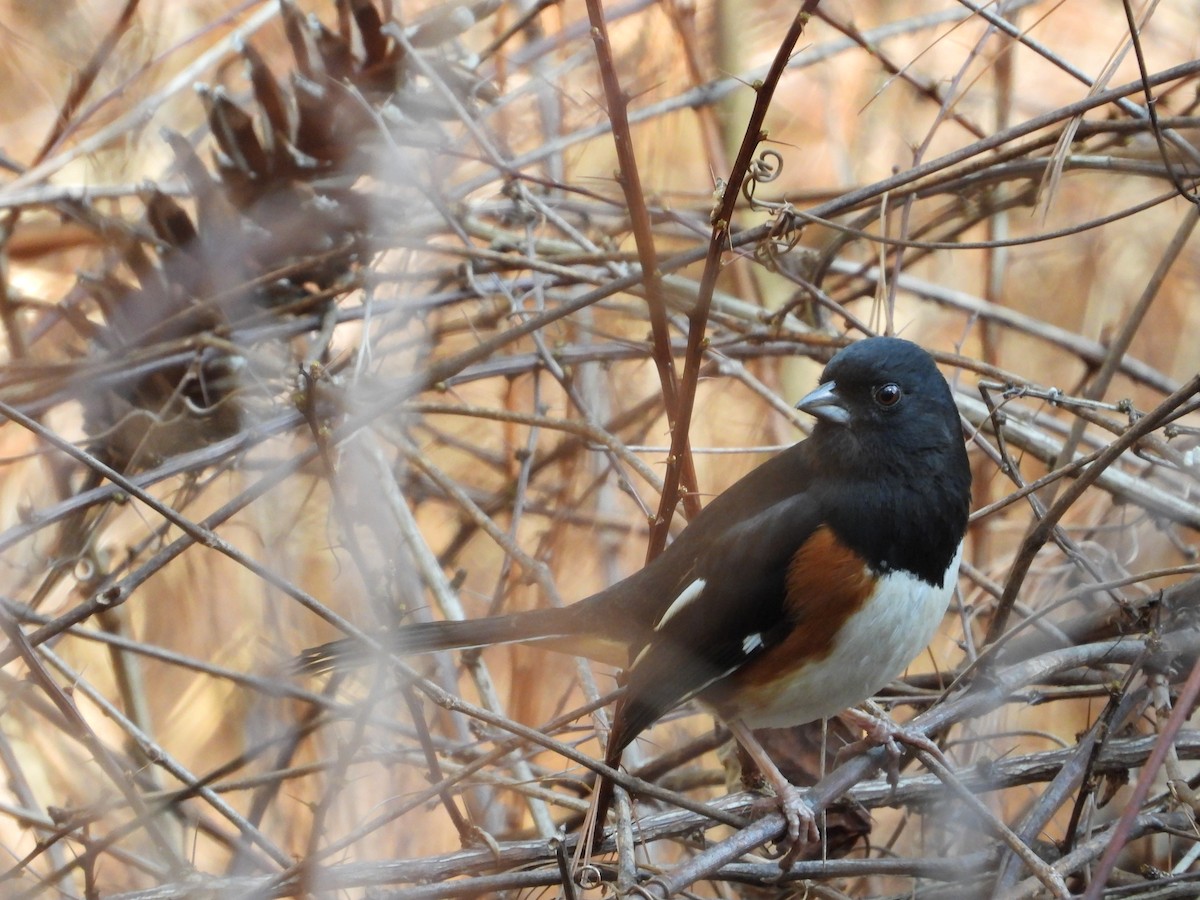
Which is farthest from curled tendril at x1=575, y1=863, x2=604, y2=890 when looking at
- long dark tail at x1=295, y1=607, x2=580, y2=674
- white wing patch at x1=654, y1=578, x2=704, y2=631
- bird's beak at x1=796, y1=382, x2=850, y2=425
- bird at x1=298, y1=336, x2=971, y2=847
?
bird's beak at x1=796, y1=382, x2=850, y2=425

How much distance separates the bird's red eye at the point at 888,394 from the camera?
2285 mm

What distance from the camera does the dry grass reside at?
2004 millimetres

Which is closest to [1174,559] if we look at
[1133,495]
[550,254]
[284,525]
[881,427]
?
[1133,495]

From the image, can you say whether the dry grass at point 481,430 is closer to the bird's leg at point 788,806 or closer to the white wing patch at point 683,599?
the bird's leg at point 788,806

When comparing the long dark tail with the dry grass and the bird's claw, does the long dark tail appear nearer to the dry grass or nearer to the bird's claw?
the dry grass

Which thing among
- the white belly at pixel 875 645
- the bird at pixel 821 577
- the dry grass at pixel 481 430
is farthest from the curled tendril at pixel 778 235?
the white belly at pixel 875 645

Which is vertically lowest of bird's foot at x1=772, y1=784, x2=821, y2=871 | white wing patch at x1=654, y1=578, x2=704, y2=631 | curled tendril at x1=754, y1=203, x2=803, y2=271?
bird's foot at x1=772, y1=784, x2=821, y2=871

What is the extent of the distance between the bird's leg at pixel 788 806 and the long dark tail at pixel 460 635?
1.40 feet

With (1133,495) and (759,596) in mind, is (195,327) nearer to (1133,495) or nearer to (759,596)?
(759,596)

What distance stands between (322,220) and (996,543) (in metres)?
2.28

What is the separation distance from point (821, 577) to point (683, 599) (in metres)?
0.33

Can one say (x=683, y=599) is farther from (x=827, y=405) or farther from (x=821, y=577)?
(x=827, y=405)

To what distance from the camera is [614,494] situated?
340 cm

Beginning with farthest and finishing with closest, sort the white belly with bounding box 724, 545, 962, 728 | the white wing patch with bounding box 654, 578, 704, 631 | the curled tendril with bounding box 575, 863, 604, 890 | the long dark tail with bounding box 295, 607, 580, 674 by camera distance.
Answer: the white wing patch with bounding box 654, 578, 704, 631 → the long dark tail with bounding box 295, 607, 580, 674 → the white belly with bounding box 724, 545, 962, 728 → the curled tendril with bounding box 575, 863, 604, 890
